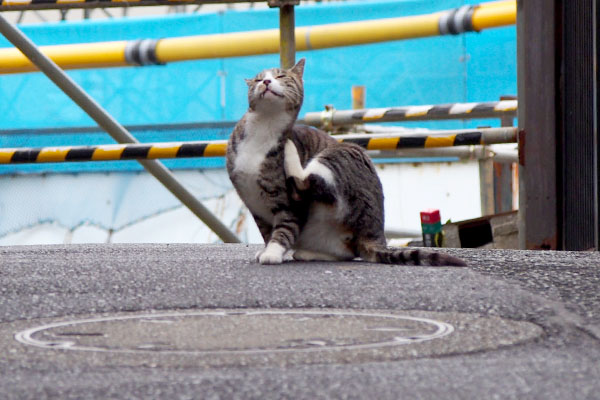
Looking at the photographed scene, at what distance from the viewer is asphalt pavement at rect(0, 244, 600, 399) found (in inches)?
64.1

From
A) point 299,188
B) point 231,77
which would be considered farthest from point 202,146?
point 231,77

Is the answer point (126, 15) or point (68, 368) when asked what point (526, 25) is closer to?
point (68, 368)

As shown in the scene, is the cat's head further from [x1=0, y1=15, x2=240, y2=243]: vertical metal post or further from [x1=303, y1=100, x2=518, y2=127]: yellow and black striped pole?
[x1=303, y1=100, x2=518, y2=127]: yellow and black striped pole

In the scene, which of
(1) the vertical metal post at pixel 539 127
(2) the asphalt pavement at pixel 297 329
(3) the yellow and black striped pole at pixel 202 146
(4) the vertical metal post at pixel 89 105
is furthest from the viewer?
(4) the vertical metal post at pixel 89 105

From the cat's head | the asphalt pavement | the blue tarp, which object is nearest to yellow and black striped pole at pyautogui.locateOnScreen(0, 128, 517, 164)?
the asphalt pavement

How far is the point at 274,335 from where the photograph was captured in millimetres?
2117

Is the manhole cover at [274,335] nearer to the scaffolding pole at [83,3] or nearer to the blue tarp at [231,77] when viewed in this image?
the scaffolding pole at [83,3]

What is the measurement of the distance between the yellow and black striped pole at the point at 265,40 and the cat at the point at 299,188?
5.13 m

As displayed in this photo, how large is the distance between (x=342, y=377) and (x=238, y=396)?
227 millimetres

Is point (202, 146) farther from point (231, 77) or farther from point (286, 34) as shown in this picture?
point (231, 77)

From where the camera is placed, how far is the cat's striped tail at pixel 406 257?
328 cm

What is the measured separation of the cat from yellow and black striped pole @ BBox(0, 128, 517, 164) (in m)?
1.02

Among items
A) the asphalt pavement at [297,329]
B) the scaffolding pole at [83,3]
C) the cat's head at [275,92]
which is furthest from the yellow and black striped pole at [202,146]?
the cat's head at [275,92]

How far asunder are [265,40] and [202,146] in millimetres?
4359
